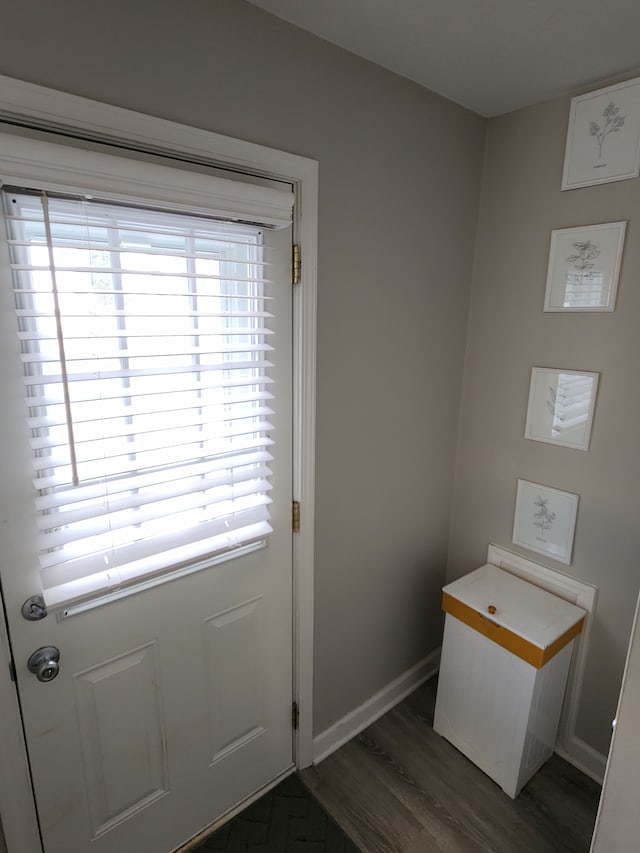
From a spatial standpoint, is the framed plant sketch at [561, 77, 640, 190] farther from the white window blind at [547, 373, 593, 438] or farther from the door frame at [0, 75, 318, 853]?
the door frame at [0, 75, 318, 853]

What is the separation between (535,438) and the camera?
72.5 inches

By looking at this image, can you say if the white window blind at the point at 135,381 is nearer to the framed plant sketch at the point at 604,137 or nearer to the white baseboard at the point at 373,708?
the white baseboard at the point at 373,708

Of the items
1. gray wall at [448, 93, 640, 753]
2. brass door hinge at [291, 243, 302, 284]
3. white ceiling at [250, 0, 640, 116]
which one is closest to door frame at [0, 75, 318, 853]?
brass door hinge at [291, 243, 302, 284]

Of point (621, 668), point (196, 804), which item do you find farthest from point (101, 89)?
point (621, 668)

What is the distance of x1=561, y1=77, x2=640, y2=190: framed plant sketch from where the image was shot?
147 centimetres

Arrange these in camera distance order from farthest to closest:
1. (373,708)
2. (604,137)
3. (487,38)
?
(373,708)
(604,137)
(487,38)

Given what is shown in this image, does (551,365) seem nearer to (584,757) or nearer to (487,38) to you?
(487,38)

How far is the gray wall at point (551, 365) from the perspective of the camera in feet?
5.24

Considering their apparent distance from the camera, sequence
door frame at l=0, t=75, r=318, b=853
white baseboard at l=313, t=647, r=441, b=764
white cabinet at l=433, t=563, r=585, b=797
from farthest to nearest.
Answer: white baseboard at l=313, t=647, r=441, b=764 < white cabinet at l=433, t=563, r=585, b=797 < door frame at l=0, t=75, r=318, b=853

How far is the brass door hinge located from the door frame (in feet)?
0.04

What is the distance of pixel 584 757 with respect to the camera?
184 cm

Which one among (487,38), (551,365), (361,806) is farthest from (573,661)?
(487,38)

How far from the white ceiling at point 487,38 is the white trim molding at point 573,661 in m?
1.71

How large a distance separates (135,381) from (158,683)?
0.88m
